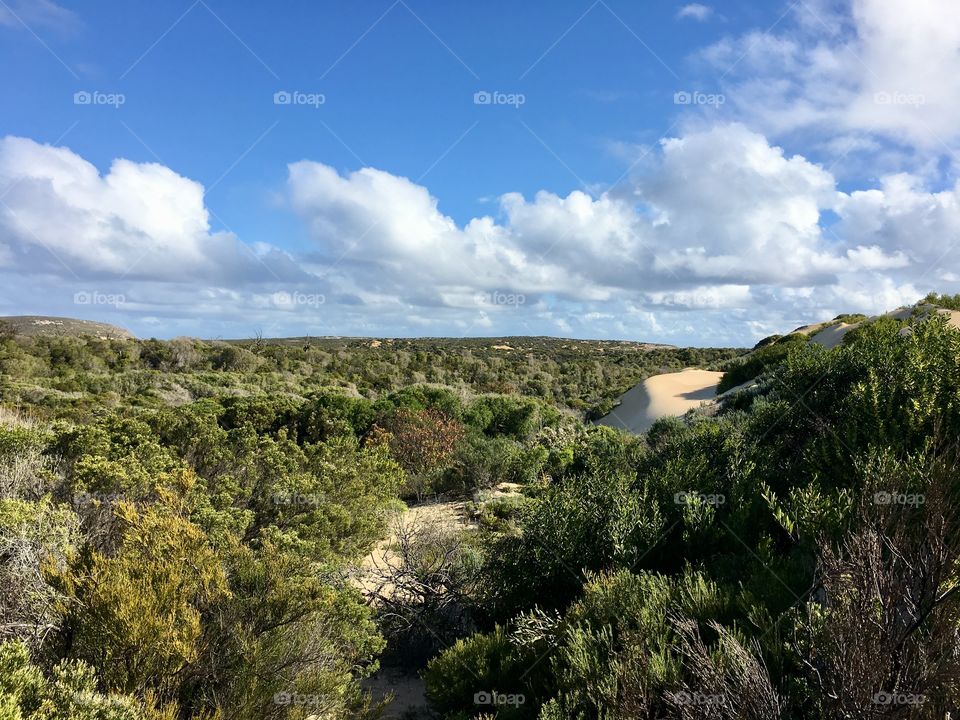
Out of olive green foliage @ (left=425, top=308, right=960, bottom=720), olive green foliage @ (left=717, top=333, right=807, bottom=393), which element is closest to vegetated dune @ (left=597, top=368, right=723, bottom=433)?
olive green foliage @ (left=717, top=333, right=807, bottom=393)

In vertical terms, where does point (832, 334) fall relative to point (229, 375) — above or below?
above

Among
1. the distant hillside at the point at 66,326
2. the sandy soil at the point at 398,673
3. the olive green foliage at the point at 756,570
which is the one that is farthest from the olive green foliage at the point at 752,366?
the distant hillside at the point at 66,326

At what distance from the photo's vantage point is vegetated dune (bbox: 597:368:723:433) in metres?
21.5

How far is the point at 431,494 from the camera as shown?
1232 centimetres

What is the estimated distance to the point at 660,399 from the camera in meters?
22.6

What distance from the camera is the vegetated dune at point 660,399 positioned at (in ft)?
70.5

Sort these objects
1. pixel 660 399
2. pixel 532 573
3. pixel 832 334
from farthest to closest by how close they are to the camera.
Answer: pixel 660 399 < pixel 832 334 < pixel 532 573

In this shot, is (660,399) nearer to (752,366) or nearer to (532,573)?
(752,366)

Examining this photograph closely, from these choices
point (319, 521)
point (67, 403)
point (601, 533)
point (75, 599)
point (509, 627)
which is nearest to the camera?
point (75, 599)

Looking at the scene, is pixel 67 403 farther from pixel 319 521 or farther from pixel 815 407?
pixel 815 407

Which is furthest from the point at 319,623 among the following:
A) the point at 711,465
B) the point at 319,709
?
the point at 711,465

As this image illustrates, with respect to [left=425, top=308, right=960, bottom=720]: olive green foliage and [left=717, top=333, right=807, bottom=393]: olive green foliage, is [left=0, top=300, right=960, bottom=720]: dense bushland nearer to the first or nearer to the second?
[left=425, top=308, right=960, bottom=720]: olive green foliage

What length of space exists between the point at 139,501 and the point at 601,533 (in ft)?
16.7

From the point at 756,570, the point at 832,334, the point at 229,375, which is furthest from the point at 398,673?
the point at 229,375
